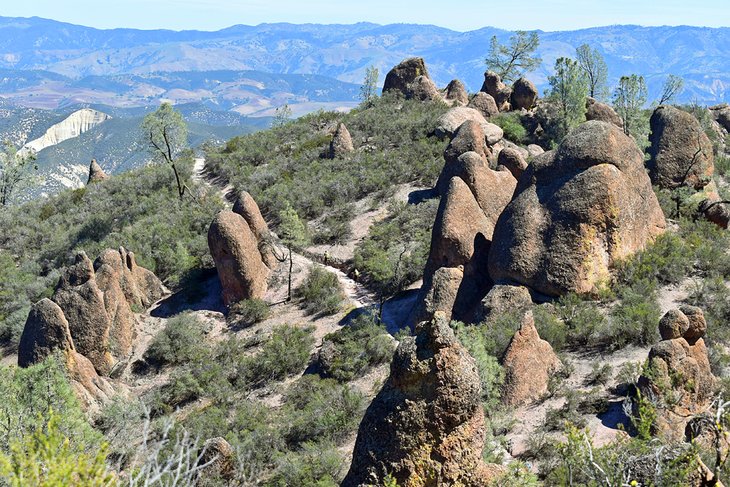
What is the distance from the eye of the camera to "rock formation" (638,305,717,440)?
15.3m

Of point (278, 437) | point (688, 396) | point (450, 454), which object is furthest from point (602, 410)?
point (278, 437)

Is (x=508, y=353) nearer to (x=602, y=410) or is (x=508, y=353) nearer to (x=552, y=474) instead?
(x=602, y=410)

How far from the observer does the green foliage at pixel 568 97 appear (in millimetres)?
44812

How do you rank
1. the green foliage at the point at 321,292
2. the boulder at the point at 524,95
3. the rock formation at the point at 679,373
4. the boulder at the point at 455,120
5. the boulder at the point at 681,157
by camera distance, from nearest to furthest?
1. the rock formation at the point at 679,373
2. the green foliage at the point at 321,292
3. the boulder at the point at 681,157
4. the boulder at the point at 455,120
5. the boulder at the point at 524,95

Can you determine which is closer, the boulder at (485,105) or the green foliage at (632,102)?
the green foliage at (632,102)

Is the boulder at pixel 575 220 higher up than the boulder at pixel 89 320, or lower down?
higher up

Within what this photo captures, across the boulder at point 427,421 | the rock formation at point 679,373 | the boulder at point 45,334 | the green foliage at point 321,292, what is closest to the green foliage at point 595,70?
the green foliage at point 321,292

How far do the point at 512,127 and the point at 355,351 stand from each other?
28874 mm

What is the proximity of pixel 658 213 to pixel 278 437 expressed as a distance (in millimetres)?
17136

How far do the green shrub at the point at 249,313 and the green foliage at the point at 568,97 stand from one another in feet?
85.7

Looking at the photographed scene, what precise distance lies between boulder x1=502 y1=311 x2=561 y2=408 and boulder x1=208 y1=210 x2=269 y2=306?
14.8 m

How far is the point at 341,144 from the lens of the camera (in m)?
49.3

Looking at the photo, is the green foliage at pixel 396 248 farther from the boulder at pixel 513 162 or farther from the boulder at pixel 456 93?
the boulder at pixel 456 93

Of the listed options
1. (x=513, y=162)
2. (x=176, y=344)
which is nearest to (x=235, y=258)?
(x=176, y=344)
